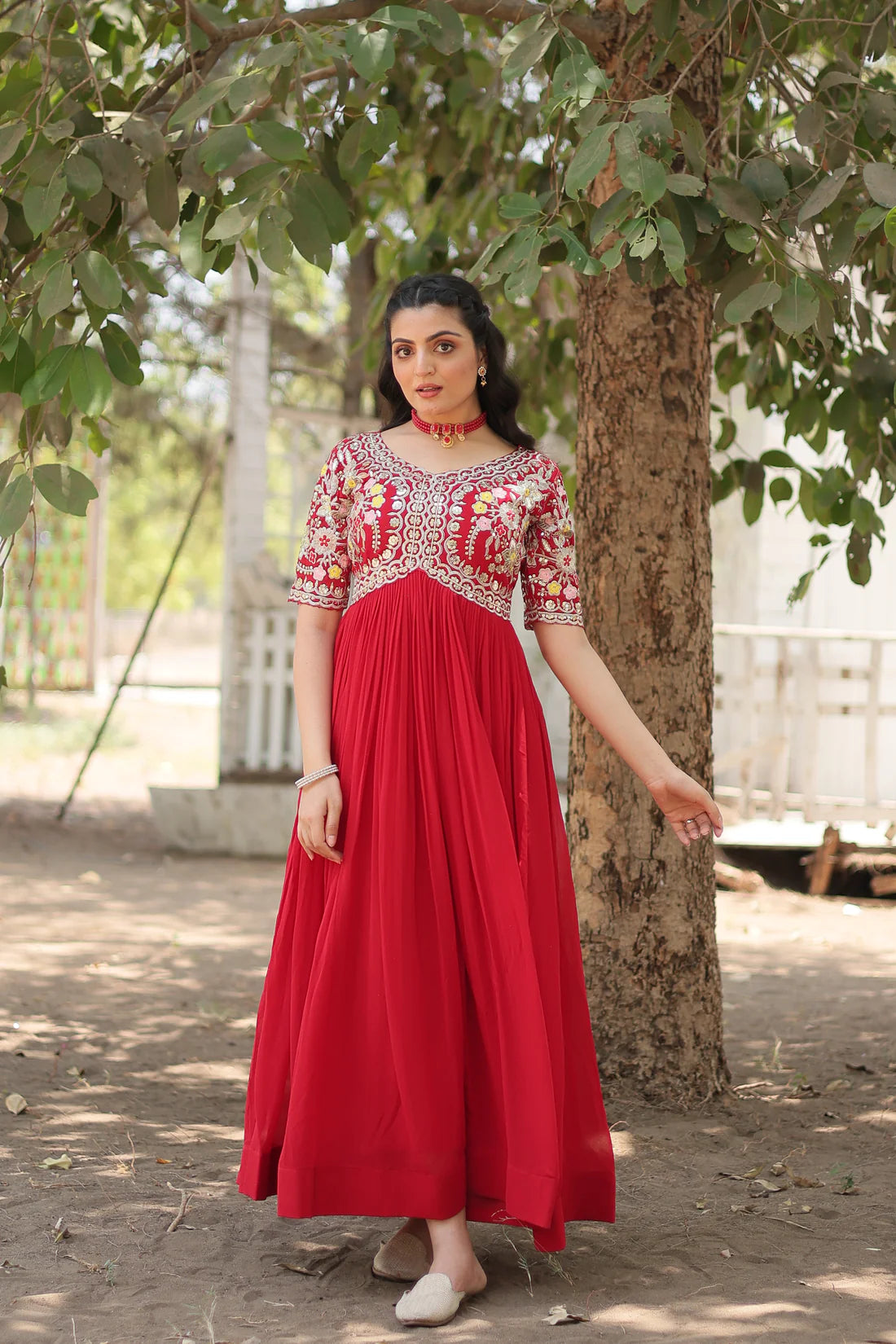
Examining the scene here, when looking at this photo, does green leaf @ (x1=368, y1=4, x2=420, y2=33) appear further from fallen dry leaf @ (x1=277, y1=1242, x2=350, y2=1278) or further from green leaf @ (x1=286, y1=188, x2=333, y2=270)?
fallen dry leaf @ (x1=277, y1=1242, x2=350, y2=1278)

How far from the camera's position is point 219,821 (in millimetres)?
8031

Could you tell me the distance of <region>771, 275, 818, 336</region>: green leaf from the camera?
2.46 m

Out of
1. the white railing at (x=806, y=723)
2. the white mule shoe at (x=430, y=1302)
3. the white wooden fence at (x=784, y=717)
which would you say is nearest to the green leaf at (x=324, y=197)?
the white mule shoe at (x=430, y=1302)

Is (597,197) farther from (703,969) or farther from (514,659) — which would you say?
(703,969)

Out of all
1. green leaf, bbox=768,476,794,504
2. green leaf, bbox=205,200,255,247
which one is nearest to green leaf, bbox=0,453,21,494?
green leaf, bbox=205,200,255,247

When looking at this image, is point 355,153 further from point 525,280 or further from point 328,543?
point 328,543

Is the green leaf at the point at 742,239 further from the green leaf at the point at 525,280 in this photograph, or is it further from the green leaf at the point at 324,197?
the green leaf at the point at 324,197

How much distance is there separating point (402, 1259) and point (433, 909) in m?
0.69

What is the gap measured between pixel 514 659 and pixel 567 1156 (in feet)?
3.10

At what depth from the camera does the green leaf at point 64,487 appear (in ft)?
7.71

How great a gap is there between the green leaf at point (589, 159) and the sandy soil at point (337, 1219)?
6.39 feet

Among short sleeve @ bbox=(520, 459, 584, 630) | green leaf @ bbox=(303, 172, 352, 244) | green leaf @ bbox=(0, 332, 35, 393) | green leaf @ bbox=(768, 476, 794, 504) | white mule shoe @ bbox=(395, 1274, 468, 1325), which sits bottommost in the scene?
white mule shoe @ bbox=(395, 1274, 468, 1325)

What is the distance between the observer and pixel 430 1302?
234 centimetres

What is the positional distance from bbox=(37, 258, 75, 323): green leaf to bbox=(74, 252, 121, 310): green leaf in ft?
0.07
